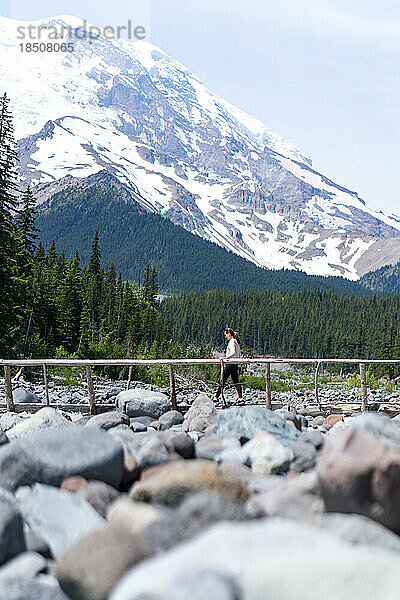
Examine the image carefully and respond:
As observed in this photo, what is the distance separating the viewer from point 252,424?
7.58m

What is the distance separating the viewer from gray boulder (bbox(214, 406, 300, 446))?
7.43 m

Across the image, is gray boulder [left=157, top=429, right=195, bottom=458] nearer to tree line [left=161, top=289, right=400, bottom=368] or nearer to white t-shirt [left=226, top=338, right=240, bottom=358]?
white t-shirt [left=226, top=338, right=240, bottom=358]

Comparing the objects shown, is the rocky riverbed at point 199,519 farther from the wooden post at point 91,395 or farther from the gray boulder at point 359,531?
the wooden post at point 91,395

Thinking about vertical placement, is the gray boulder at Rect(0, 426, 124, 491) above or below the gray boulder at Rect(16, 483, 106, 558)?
above

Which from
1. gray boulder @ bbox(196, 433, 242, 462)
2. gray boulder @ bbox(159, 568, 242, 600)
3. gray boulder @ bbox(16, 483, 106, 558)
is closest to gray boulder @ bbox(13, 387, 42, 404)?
gray boulder @ bbox(196, 433, 242, 462)

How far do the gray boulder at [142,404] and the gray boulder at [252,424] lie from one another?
164 inches

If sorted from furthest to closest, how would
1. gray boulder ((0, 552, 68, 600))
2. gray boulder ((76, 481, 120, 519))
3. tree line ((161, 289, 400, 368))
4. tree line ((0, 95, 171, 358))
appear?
1. tree line ((161, 289, 400, 368))
2. tree line ((0, 95, 171, 358))
3. gray boulder ((76, 481, 120, 519))
4. gray boulder ((0, 552, 68, 600))

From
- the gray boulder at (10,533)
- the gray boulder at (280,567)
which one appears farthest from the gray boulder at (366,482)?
the gray boulder at (10,533)

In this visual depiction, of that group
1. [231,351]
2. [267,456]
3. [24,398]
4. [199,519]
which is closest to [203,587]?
[199,519]

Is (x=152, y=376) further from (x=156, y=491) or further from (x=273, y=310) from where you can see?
(x=273, y=310)

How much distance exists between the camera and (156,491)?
457cm

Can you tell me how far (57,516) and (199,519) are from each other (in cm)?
131

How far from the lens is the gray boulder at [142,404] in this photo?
1186cm

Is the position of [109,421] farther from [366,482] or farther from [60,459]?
[366,482]
